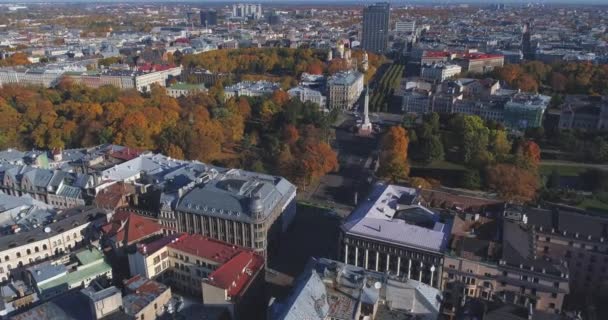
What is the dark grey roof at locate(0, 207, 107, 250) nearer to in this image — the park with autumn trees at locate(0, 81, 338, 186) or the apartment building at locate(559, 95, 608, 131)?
the park with autumn trees at locate(0, 81, 338, 186)

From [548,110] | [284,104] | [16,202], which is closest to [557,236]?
[16,202]

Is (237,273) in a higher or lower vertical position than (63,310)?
higher

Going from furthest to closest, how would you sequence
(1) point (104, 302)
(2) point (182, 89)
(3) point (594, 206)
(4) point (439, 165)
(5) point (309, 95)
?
(2) point (182, 89) < (5) point (309, 95) < (4) point (439, 165) < (3) point (594, 206) < (1) point (104, 302)

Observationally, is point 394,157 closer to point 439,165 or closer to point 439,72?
point 439,165

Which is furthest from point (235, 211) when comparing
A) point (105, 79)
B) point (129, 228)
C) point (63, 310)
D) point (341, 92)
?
point (105, 79)

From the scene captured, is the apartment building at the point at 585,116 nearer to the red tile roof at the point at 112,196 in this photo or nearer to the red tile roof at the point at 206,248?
the red tile roof at the point at 206,248
